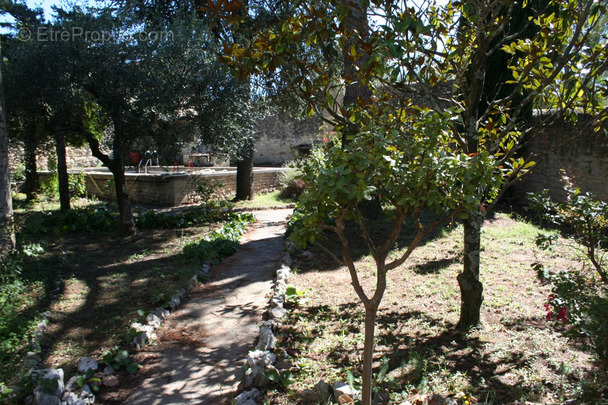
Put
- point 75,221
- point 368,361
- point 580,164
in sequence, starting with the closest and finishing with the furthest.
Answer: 1. point 368,361
2. point 580,164
3. point 75,221

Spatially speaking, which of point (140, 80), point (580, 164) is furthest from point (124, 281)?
point (580, 164)

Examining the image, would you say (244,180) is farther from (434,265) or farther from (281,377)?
(281,377)

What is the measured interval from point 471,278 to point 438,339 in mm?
647

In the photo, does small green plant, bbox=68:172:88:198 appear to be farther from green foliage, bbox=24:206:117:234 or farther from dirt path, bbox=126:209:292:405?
dirt path, bbox=126:209:292:405

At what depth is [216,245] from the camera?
7516 mm

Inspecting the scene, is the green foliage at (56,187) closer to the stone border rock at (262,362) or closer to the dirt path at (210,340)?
the dirt path at (210,340)

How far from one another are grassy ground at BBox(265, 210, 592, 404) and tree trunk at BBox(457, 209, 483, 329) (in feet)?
0.52

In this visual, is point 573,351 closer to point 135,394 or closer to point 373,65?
point 373,65

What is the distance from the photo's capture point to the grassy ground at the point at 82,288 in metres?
3.87

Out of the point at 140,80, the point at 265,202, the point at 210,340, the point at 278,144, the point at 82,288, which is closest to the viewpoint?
the point at 210,340

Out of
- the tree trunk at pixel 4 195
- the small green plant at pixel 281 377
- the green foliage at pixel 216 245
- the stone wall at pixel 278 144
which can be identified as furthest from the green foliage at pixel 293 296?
the stone wall at pixel 278 144

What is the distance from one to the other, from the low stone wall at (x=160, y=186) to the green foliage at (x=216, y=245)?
3779 mm

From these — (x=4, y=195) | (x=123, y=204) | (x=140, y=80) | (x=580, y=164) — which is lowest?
(x=123, y=204)

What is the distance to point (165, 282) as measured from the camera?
5.69m
